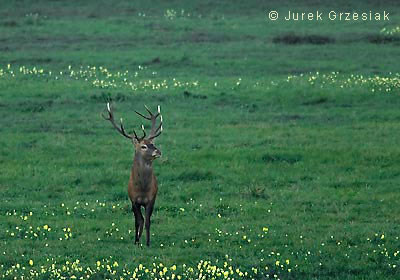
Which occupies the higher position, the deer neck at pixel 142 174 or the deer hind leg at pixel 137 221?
the deer neck at pixel 142 174

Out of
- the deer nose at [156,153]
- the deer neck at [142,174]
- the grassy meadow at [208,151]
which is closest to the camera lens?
the grassy meadow at [208,151]

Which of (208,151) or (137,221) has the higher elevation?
(208,151)

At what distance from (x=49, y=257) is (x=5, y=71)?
2131 cm

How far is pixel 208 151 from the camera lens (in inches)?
918

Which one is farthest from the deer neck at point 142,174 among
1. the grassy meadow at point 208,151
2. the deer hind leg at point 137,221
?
the grassy meadow at point 208,151

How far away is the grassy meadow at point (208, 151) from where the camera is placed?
15.1 meters

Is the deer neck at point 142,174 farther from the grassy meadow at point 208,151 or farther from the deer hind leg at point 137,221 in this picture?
the grassy meadow at point 208,151

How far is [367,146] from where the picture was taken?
23.6 metres

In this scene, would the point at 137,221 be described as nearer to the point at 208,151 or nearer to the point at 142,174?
the point at 142,174

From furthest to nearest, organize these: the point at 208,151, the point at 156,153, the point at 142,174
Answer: the point at 208,151
the point at 142,174
the point at 156,153

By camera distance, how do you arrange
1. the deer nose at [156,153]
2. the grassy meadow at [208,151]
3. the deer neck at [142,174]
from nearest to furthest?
the grassy meadow at [208,151]
the deer nose at [156,153]
the deer neck at [142,174]

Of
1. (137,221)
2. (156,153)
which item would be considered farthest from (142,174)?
(137,221)

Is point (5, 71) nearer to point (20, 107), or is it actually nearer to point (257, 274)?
point (20, 107)

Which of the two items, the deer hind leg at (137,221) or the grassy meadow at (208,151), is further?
the deer hind leg at (137,221)
